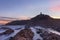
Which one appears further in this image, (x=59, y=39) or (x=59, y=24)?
(x=59, y=24)

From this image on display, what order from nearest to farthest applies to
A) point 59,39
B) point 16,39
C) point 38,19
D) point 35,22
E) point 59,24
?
1. point 16,39
2. point 59,39
3. point 59,24
4. point 35,22
5. point 38,19

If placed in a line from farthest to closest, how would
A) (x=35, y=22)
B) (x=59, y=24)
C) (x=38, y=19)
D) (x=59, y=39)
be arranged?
(x=38, y=19) < (x=35, y=22) < (x=59, y=24) < (x=59, y=39)

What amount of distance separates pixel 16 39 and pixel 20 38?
77cm

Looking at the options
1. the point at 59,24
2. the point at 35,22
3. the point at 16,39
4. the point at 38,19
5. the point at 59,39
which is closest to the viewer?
the point at 16,39

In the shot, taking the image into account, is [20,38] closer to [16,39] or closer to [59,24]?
[16,39]

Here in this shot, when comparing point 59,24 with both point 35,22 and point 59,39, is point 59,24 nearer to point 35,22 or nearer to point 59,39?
point 35,22

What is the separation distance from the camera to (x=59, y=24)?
70.3 meters

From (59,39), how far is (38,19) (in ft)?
245

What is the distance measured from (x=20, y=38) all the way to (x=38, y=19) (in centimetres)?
7697

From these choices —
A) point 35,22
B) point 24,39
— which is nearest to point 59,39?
point 24,39

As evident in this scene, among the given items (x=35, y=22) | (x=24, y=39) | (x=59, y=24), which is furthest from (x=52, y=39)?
(x=35, y=22)

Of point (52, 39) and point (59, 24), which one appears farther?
point (59, 24)

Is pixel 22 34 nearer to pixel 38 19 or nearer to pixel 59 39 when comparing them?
pixel 59 39

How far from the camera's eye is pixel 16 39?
2989 centimetres
